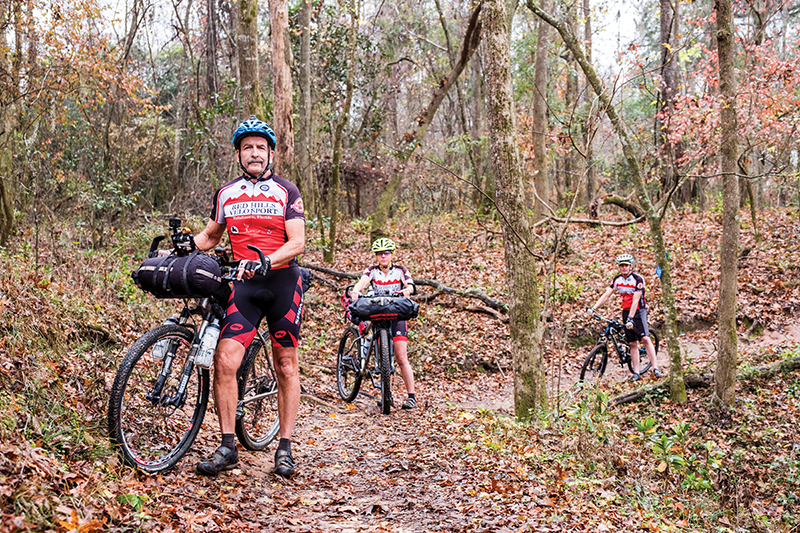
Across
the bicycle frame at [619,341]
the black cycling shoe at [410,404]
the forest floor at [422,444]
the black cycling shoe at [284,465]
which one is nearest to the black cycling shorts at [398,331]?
the black cycling shoe at [410,404]

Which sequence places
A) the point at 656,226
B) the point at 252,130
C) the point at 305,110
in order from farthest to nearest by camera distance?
the point at 305,110, the point at 656,226, the point at 252,130

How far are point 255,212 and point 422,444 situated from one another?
9.80ft

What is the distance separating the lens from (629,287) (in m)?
10.7

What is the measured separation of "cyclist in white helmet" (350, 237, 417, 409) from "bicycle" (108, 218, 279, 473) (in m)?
3.70

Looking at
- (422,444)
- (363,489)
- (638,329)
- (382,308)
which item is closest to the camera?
(363,489)

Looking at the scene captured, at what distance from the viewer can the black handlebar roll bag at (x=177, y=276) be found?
12.0 ft

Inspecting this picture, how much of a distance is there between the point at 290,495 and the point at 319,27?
18019mm

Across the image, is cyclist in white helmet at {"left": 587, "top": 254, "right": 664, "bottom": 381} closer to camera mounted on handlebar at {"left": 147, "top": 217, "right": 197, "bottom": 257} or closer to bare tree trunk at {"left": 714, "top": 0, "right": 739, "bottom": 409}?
bare tree trunk at {"left": 714, "top": 0, "right": 739, "bottom": 409}

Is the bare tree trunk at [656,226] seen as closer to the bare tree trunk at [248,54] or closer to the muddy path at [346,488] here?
the muddy path at [346,488]

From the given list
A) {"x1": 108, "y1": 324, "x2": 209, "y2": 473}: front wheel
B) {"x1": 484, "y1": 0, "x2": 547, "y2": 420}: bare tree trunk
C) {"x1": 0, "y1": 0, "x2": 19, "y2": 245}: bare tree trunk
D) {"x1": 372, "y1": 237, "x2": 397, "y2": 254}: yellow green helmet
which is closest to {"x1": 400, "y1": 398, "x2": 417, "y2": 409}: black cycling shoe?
{"x1": 484, "y1": 0, "x2": 547, "y2": 420}: bare tree trunk

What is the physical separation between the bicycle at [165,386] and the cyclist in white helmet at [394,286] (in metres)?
3.70

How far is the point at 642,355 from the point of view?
11117 millimetres

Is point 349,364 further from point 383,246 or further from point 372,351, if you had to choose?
point 383,246

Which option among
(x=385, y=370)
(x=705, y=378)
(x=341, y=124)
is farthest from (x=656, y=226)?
(x=341, y=124)
